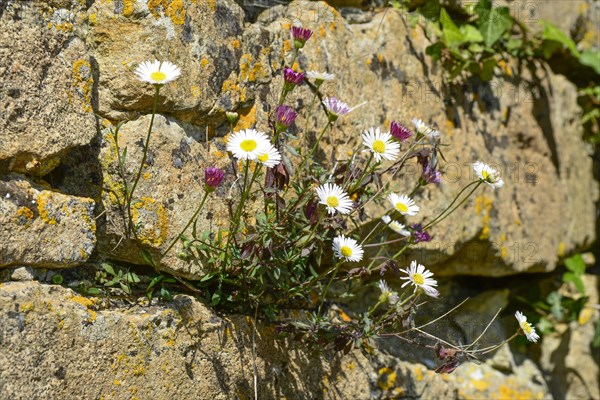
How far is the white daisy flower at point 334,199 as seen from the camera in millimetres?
1971

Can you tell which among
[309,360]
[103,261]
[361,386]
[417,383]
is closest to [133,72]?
[103,261]

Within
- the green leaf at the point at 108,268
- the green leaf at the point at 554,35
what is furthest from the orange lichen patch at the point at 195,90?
the green leaf at the point at 554,35

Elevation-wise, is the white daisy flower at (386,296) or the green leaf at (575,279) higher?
the green leaf at (575,279)

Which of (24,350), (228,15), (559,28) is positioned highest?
(559,28)

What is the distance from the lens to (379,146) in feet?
6.85

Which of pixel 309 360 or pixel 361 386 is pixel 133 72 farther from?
pixel 361 386

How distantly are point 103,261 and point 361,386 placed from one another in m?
1.03

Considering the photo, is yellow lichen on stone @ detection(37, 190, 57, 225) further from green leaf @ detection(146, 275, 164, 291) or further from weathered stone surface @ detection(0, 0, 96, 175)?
green leaf @ detection(146, 275, 164, 291)

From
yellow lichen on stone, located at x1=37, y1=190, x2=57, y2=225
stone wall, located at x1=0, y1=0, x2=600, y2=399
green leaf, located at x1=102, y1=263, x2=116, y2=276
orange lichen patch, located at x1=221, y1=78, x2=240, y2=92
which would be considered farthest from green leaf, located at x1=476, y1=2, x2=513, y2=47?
yellow lichen on stone, located at x1=37, y1=190, x2=57, y2=225

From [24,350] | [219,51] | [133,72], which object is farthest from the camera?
[219,51]

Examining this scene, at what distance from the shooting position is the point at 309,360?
2.33 meters

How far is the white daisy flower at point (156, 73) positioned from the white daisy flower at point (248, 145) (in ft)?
0.81

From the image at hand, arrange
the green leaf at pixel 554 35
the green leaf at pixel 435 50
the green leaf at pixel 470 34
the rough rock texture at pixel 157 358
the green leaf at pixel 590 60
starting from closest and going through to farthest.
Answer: the rough rock texture at pixel 157 358 < the green leaf at pixel 435 50 < the green leaf at pixel 470 34 < the green leaf at pixel 554 35 < the green leaf at pixel 590 60

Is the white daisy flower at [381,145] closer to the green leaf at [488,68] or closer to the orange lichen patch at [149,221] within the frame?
the orange lichen patch at [149,221]
